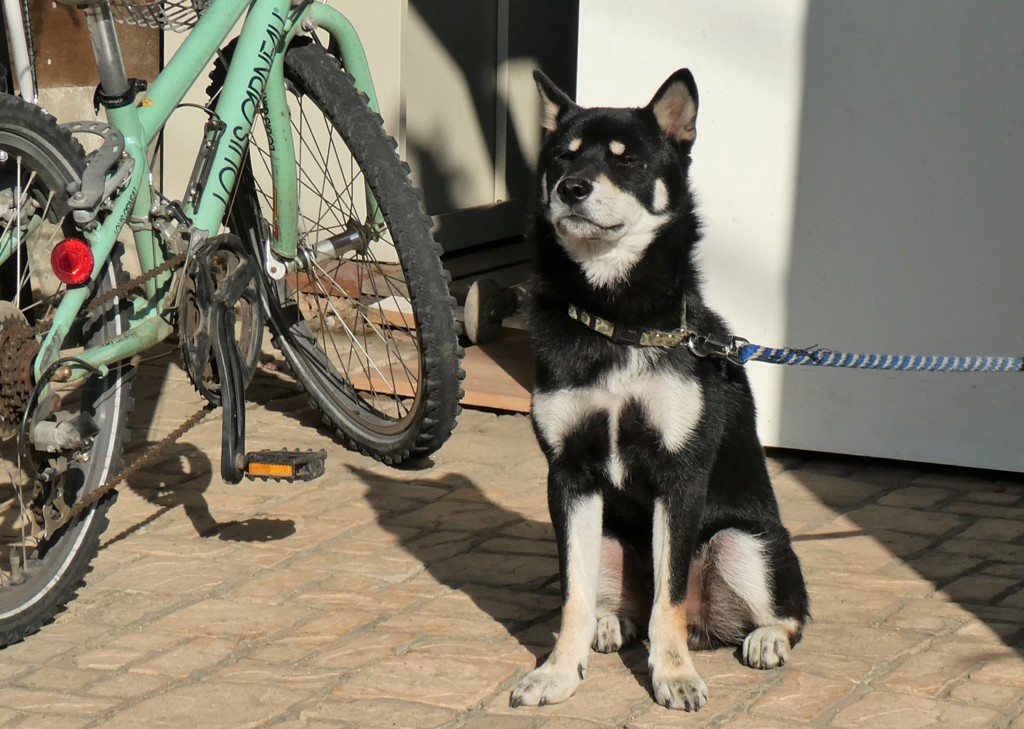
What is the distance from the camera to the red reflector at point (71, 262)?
10.6ft

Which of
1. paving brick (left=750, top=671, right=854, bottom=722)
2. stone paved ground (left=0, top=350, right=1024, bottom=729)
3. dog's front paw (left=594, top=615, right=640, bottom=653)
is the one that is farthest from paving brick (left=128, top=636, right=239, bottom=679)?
Answer: paving brick (left=750, top=671, right=854, bottom=722)

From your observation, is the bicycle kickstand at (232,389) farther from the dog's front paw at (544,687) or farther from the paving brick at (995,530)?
the paving brick at (995,530)

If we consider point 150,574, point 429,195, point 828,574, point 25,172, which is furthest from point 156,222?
point 429,195

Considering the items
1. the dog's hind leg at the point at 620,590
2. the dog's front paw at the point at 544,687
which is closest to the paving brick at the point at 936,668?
the dog's hind leg at the point at 620,590

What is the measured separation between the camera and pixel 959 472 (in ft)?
15.8

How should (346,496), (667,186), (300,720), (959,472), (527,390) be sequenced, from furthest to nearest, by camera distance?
1. (527,390)
2. (959,472)
3. (346,496)
4. (667,186)
5. (300,720)

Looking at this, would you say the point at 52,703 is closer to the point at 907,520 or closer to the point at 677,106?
the point at 677,106

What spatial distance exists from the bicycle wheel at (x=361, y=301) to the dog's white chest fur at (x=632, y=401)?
976mm

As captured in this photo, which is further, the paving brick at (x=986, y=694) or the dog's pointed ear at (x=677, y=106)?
the dog's pointed ear at (x=677, y=106)

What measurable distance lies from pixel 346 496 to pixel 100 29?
5.46 ft

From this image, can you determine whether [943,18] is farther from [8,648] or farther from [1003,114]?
[8,648]

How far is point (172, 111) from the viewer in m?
3.64

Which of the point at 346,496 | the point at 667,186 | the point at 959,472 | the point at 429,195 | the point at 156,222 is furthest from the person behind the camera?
the point at 429,195

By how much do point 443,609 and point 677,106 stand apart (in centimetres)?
138
